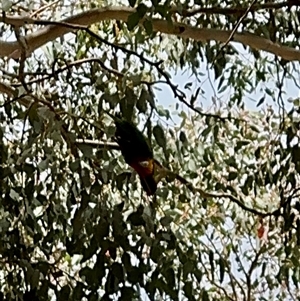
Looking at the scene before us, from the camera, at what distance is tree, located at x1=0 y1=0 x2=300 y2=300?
4.26 feet

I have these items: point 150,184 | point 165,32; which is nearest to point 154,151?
point 165,32

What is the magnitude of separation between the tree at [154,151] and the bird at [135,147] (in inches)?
0.8

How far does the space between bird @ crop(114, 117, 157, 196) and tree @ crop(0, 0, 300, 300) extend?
0.07ft

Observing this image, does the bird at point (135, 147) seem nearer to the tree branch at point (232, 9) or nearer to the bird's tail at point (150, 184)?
the bird's tail at point (150, 184)

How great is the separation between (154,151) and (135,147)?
54cm

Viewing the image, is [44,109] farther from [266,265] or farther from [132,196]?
[266,265]

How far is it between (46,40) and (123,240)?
2.05 feet

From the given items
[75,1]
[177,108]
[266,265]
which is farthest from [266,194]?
[75,1]

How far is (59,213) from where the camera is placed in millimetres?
1542

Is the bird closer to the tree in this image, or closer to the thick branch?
the tree

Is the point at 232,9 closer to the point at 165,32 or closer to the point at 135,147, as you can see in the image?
the point at 165,32

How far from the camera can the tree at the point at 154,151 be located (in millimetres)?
1298

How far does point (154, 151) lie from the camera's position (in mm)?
1929

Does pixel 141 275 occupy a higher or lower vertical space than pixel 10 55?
lower
